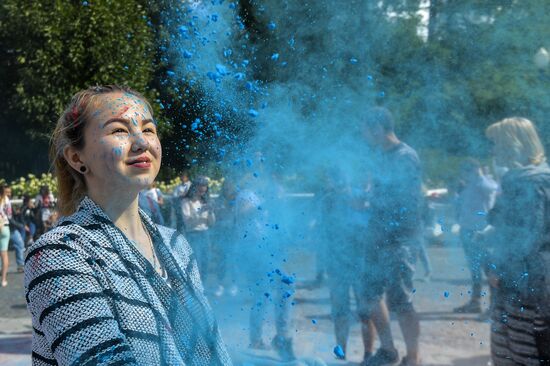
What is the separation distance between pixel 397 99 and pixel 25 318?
15.8 ft

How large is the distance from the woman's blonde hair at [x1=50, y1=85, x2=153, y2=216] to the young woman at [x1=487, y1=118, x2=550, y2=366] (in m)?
1.93

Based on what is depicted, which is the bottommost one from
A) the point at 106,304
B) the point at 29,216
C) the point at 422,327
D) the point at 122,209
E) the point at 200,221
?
the point at 422,327

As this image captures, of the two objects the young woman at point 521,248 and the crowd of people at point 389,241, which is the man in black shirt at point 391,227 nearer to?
the crowd of people at point 389,241

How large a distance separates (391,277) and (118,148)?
8.04 ft

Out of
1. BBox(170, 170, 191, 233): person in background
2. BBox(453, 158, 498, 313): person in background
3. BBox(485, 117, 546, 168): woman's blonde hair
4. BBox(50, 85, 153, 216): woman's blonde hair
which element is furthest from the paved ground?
BBox(50, 85, 153, 216): woman's blonde hair

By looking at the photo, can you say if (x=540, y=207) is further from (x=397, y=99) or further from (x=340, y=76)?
(x=340, y=76)

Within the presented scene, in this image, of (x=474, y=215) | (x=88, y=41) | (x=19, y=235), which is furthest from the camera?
(x=19, y=235)

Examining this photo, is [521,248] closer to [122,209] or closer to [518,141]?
[518,141]

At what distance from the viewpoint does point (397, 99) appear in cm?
299

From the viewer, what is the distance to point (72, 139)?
1.66 m

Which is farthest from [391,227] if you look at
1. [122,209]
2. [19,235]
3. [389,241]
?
[19,235]

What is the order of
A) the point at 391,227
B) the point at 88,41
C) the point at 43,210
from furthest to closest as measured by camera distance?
the point at 43,210 < the point at 88,41 < the point at 391,227

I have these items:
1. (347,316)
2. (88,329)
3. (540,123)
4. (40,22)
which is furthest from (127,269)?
(40,22)

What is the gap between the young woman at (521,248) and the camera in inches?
115
